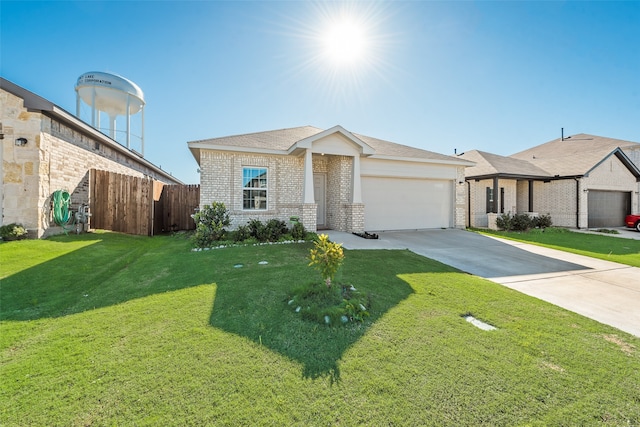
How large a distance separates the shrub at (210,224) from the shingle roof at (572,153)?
20002 millimetres

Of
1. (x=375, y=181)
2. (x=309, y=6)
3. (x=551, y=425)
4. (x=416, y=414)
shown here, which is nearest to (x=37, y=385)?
(x=416, y=414)

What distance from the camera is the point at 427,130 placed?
1302cm

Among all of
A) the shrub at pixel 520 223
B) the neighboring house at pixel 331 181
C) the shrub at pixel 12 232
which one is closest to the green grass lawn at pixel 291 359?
the shrub at pixel 12 232

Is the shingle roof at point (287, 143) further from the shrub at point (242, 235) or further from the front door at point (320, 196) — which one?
the shrub at point (242, 235)

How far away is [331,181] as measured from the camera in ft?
39.5

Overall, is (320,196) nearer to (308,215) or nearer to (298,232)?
(308,215)

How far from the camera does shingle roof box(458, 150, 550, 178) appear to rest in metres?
15.3

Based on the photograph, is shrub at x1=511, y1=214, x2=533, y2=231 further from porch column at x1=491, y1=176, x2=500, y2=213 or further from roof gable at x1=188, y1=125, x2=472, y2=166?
roof gable at x1=188, y1=125, x2=472, y2=166

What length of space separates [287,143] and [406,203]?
249 inches

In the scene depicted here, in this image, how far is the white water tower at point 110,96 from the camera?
51.8ft

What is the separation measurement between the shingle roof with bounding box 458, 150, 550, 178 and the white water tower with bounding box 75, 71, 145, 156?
21.5 meters

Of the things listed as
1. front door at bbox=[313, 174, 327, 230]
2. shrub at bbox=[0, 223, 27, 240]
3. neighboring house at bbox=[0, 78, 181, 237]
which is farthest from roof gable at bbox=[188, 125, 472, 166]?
shrub at bbox=[0, 223, 27, 240]

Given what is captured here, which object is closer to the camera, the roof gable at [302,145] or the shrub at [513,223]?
the roof gable at [302,145]

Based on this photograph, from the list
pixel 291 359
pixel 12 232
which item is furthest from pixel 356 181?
pixel 12 232
